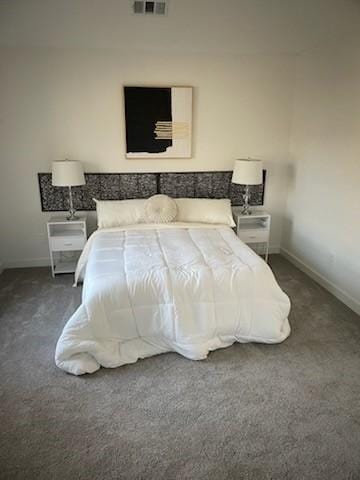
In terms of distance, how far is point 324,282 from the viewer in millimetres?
3520

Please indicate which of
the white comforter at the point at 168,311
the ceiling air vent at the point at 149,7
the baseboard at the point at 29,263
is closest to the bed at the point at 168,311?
the white comforter at the point at 168,311

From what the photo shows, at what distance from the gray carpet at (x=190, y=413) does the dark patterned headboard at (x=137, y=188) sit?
1.61 meters

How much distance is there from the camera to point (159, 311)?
7.93 feet

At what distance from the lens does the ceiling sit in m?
2.85

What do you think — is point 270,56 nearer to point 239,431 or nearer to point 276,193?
point 276,193

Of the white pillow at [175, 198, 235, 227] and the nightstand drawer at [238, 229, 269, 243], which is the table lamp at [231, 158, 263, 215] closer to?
the white pillow at [175, 198, 235, 227]

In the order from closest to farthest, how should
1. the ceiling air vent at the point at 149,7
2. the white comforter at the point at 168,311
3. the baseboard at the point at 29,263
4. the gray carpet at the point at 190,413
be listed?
1. the gray carpet at the point at 190,413
2. the white comforter at the point at 168,311
3. the ceiling air vent at the point at 149,7
4. the baseboard at the point at 29,263

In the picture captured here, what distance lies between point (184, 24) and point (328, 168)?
1.93 metres

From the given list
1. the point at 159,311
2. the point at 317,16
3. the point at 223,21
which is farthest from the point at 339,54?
the point at 159,311

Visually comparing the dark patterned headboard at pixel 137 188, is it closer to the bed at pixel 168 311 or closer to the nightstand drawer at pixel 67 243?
the nightstand drawer at pixel 67 243

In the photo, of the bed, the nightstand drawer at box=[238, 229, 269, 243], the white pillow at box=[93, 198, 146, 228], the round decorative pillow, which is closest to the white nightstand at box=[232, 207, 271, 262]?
the nightstand drawer at box=[238, 229, 269, 243]

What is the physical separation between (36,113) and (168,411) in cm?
322

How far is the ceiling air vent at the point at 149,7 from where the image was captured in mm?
2818

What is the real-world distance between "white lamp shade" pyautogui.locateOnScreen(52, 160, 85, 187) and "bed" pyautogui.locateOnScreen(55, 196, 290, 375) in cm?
124
